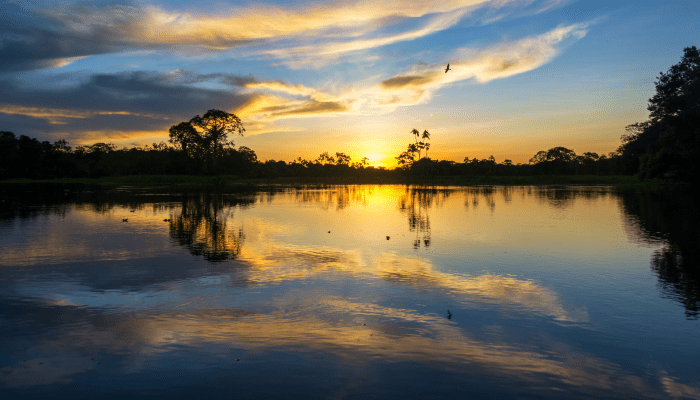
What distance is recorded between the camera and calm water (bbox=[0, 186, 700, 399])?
6383 mm

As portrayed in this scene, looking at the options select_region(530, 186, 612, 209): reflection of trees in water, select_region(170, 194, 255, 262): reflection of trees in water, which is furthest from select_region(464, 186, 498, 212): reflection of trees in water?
select_region(170, 194, 255, 262): reflection of trees in water

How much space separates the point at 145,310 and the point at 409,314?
5.78m

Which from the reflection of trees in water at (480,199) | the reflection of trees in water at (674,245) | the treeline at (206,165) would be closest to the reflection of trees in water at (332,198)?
the reflection of trees in water at (480,199)

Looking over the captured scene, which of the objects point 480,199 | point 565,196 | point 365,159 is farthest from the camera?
point 365,159

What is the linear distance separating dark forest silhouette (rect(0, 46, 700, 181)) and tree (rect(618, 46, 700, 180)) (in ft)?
0.35

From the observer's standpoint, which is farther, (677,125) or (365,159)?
(365,159)

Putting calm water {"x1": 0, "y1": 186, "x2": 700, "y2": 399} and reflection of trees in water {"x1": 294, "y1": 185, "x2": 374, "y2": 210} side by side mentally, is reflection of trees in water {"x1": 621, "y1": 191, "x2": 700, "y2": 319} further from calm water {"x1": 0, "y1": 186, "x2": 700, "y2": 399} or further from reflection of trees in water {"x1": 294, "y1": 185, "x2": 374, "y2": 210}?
reflection of trees in water {"x1": 294, "y1": 185, "x2": 374, "y2": 210}

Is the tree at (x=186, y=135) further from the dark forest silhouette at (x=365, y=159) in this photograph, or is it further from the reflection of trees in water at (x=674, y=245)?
the reflection of trees in water at (x=674, y=245)

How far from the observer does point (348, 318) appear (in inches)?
357

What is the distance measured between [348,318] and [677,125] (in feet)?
224

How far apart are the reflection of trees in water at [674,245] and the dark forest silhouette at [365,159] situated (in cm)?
3737

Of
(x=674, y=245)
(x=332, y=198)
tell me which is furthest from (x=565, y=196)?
(x=674, y=245)

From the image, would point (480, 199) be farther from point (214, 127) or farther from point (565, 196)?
point (214, 127)

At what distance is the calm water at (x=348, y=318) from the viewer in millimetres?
6383
